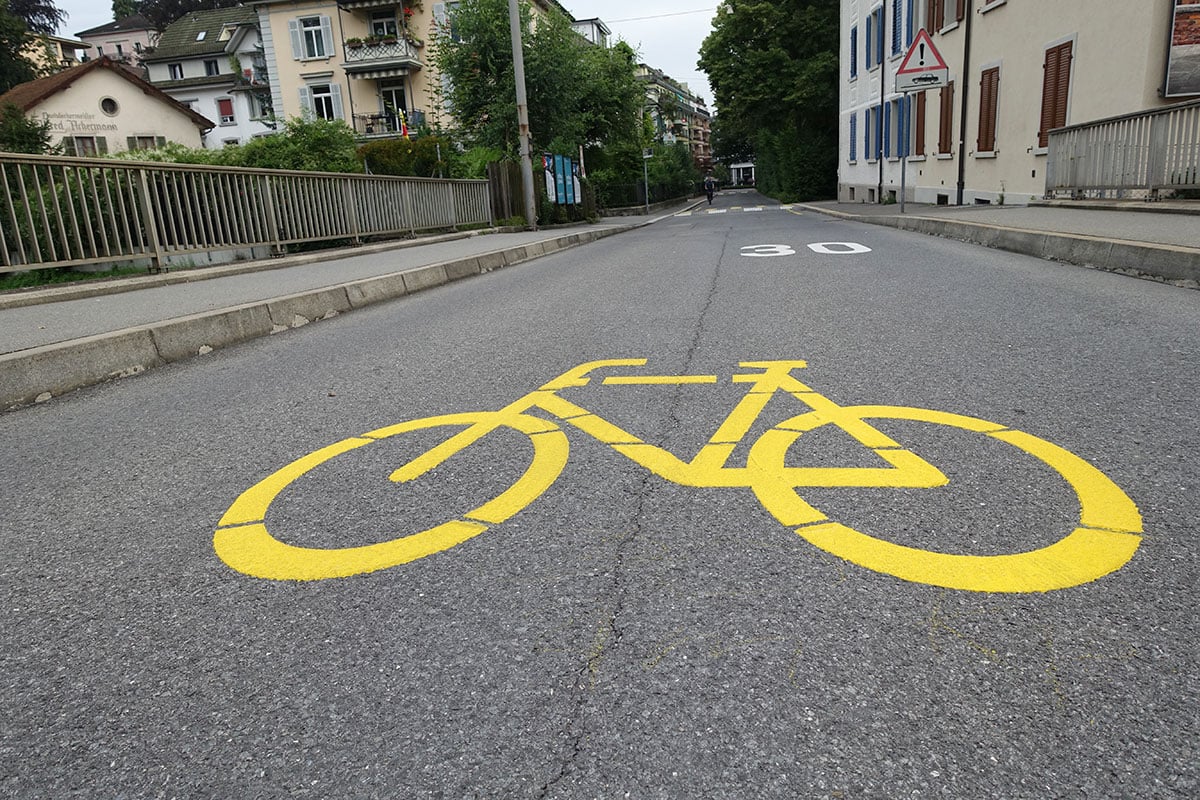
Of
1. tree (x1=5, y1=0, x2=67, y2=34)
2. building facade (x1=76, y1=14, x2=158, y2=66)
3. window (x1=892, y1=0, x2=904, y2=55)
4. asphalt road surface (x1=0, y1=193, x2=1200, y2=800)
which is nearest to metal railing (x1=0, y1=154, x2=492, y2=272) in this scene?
asphalt road surface (x1=0, y1=193, x2=1200, y2=800)

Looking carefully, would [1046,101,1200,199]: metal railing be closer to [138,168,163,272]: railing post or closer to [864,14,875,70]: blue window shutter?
[138,168,163,272]: railing post

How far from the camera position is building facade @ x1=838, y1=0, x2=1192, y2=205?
1382cm

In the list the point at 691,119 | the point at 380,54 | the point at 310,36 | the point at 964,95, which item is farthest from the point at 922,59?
the point at 691,119

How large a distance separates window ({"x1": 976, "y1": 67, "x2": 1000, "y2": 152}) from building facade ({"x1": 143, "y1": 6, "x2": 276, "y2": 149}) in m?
43.8

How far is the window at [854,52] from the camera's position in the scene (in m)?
34.2

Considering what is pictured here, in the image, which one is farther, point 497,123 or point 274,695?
point 497,123

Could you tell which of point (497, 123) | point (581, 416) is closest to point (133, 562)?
point (581, 416)

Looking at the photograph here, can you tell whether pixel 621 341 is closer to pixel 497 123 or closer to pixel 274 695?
pixel 274 695

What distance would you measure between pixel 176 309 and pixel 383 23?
4336cm

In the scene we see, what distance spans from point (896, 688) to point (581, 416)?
2.26 metres

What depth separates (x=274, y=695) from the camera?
1769 mm

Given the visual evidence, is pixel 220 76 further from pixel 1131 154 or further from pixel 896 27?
pixel 1131 154

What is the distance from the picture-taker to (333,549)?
8.04 feet

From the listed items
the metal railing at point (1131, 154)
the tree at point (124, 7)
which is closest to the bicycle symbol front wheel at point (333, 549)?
the metal railing at point (1131, 154)
